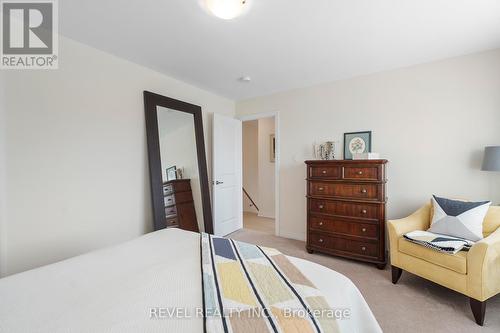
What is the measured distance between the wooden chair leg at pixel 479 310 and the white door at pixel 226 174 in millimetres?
3068

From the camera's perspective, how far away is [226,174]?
3979 millimetres

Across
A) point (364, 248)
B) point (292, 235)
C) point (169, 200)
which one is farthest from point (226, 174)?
point (364, 248)

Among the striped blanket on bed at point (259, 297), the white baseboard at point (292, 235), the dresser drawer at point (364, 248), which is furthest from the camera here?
the white baseboard at point (292, 235)

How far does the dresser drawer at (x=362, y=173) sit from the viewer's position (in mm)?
2655

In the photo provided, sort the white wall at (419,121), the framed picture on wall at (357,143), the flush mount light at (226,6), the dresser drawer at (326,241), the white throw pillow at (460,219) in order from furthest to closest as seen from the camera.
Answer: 1. the framed picture on wall at (357,143)
2. the dresser drawer at (326,241)
3. the white wall at (419,121)
4. the white throw pillow at (460,219)
5. the flush mount light at (226,6)

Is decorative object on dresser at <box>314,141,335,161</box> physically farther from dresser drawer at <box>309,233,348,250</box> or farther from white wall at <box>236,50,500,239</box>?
dresser drawer at <box>309,233,348,250</box>

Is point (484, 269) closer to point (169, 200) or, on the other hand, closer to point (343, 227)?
point (343, 227)

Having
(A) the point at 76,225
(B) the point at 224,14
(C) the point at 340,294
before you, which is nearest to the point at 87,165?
(A) the point at 76,225

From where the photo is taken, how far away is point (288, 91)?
3.76 meters

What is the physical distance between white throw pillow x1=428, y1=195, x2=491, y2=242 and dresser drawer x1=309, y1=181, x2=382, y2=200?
578 mm

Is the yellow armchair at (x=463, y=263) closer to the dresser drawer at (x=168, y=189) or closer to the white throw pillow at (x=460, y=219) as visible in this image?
the white throw pillow at (x=460, y=219)

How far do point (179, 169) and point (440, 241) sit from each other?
3.02 meters

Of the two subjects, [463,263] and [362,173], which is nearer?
[463,263]

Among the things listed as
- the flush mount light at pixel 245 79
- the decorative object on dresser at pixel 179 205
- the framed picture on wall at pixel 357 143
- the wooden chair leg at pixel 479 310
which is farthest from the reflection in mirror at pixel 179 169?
the wooden chair leg at pixel 479 310
